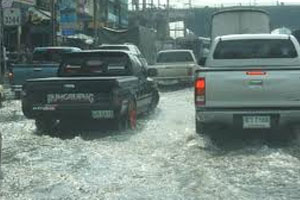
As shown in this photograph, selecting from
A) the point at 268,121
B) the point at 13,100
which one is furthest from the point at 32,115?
the point at 13,100

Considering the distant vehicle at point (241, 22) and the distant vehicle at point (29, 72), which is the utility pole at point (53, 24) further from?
the distant vehicle at point (29, 72)

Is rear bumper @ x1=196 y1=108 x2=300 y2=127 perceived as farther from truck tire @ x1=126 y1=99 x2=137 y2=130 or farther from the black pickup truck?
truck tire @ x1=126 y1=99 x2=137 y2=130

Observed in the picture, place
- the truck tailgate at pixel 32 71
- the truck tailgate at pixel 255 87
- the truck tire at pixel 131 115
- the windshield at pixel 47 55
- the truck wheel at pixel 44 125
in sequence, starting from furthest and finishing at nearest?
the windshield at pixel 47 55 → the truck tailgate at pixel 32 71 → the truck wheel at pixel 44 125 → the truck tire at pixel 131 115 → the truck tailgate at pixel 255 87

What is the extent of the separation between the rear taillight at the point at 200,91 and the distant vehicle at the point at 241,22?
21.6m

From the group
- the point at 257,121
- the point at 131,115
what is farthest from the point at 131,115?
the point at 257,121

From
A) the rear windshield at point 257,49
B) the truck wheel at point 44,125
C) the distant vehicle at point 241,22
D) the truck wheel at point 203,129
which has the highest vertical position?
the distant vehicle at point 241,22

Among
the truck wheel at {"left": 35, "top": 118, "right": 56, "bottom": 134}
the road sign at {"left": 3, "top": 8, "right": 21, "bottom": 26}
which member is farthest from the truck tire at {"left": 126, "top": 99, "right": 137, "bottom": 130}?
the road sign at {"left": 3, "top": 8, "right": 21, "bottom": 26}

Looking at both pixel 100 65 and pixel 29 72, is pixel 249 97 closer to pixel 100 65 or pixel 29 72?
pixel 100 65

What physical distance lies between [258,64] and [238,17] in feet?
67.6

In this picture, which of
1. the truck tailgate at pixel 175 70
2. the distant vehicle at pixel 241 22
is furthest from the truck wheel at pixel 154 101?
the distant vehicle at pixel 241 22

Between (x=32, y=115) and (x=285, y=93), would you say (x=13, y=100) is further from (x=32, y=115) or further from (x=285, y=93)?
(x=285, y=93)

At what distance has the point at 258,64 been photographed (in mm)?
13117

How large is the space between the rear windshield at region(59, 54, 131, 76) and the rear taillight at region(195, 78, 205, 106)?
4.01 m

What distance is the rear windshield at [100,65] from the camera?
51.2 feet
